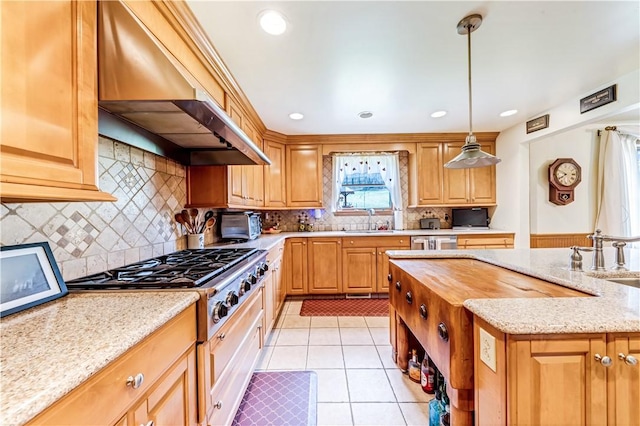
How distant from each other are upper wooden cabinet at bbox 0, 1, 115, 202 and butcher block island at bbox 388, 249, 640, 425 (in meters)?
1.36

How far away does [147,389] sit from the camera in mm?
744

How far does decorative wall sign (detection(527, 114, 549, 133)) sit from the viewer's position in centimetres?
301

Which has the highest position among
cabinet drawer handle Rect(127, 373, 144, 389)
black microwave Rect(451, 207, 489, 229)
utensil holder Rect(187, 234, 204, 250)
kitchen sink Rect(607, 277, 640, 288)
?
black microwave Rect(451, 207, 489, 229)

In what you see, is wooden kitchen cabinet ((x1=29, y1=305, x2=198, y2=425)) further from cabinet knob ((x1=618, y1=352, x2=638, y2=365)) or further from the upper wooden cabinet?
cabinet knob ((x1=618, y1=352, x2=638, y2=365))

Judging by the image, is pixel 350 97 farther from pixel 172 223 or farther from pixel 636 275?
pixel 636 275

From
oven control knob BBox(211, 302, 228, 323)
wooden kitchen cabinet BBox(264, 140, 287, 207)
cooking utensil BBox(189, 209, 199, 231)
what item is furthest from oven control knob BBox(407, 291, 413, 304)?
wooden kitchen cabinet BBox(264, 140, 287, 207)

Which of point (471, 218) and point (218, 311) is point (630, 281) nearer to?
point (218, 311)

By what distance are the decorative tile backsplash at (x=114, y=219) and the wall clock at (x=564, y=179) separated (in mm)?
4909

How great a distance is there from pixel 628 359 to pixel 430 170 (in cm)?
342

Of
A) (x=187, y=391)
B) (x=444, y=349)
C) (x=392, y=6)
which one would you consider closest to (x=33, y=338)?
(x=187, y=391)

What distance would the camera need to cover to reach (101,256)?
1.28m

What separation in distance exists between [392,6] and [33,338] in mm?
2044

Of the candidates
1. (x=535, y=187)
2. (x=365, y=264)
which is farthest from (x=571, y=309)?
(x=535, y=187)

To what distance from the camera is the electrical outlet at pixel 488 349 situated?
31.9 inches
